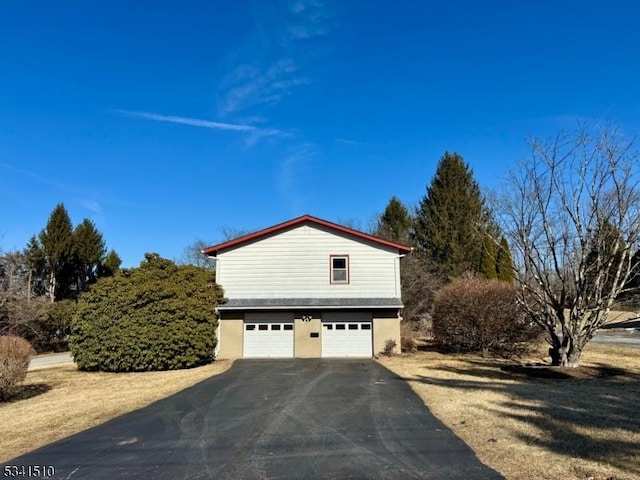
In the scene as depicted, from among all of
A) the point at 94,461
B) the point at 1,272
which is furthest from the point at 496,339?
the point at 1,272

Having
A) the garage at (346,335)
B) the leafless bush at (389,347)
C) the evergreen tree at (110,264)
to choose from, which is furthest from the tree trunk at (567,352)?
the evergreen tree at (110,264)

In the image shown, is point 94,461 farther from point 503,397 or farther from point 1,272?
point 1,272

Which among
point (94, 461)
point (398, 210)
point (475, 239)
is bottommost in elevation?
point (94, 461)

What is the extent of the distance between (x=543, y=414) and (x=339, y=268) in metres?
13.9

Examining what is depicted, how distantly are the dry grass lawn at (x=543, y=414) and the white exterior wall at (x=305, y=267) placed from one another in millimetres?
5919

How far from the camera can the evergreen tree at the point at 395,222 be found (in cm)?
3884

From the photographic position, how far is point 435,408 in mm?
9375

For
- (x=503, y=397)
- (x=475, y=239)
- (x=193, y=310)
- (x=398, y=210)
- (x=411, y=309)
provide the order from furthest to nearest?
(x=398, y=210), (x=475, y=239), (x=411, y=309), (x=193, y=310), (x=503, y=397)

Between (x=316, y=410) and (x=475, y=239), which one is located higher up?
(x=475, y=239)

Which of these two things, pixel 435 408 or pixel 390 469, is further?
pixel 435 408

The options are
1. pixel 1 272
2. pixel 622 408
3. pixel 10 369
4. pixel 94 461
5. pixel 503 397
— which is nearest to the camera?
pixel 94 461

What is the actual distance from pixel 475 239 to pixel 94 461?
3277 centimetres

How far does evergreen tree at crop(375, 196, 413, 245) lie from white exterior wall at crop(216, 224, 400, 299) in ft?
55.1

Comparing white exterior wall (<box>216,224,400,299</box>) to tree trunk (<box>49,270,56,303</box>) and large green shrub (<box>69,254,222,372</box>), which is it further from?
tree trunk (<box>49,270,56,303</box>)
